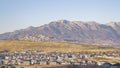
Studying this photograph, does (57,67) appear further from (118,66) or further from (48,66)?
(118,66)

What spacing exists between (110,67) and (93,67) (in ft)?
52.4

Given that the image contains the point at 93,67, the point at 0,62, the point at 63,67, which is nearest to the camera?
the point at 93,67

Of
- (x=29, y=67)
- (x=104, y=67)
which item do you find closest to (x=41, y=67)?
(x=29, y=67)

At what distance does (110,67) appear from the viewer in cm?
14062

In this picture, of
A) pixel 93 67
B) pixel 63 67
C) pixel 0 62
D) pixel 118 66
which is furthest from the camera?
pixel 0 62

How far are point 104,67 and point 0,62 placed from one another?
65.9 meters

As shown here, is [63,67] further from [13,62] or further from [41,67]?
[13,62]

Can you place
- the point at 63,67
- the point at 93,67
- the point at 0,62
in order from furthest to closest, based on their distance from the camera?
the point at 0,62 → the point at 63,67 → the point at 93,67

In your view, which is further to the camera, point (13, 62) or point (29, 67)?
point (13, 62)

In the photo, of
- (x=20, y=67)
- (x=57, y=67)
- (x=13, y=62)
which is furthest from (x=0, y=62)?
(x=57, y=67)

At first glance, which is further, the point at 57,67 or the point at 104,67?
the point at 57,67

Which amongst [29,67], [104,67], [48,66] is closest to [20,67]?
[29,67]

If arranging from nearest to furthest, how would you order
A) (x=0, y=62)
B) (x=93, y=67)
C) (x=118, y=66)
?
(x=93, y=67) < (x=118, y=66) < (x=0, y=62)

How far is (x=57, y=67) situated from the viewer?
168000 millimetres
